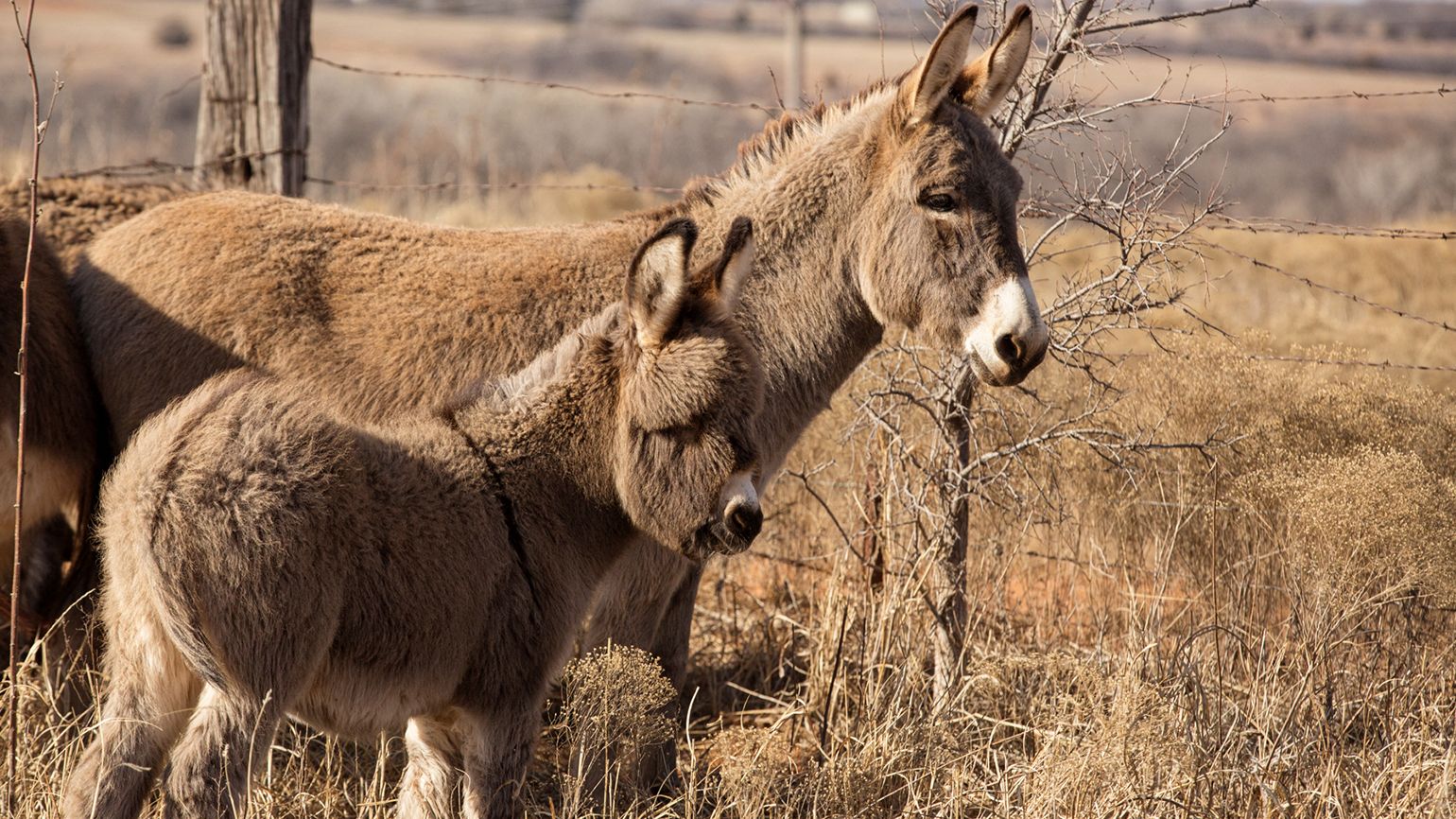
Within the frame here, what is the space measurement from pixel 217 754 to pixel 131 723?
23cm

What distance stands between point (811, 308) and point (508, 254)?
42.2 inches

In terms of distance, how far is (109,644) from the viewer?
2951 millimetres

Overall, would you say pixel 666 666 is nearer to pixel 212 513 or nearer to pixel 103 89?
pixel 212 513

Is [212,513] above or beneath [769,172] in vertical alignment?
beneath

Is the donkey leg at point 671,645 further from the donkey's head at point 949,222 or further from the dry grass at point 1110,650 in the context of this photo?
the donkey's head at point 949,222

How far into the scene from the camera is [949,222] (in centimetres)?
418

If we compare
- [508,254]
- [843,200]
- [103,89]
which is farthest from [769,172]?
[103,89]

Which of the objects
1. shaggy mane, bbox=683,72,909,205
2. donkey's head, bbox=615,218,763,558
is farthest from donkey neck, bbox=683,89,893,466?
donkey's head, bbox=615,218,763,558

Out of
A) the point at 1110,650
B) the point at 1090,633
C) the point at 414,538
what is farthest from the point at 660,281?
the point at 1090,633

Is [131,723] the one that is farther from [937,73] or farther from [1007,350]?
[937,73]

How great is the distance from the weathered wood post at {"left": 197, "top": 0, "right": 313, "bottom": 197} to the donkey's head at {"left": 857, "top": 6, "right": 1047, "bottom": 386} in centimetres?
286

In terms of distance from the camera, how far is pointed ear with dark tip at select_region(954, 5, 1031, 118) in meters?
4.28

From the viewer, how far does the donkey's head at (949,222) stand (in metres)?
4.11

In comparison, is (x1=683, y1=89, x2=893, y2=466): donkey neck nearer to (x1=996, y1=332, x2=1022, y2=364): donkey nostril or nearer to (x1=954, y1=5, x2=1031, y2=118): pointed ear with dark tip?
(x1=954, y1=5, x2=1031, y2=118): pointed ear with dark tip
